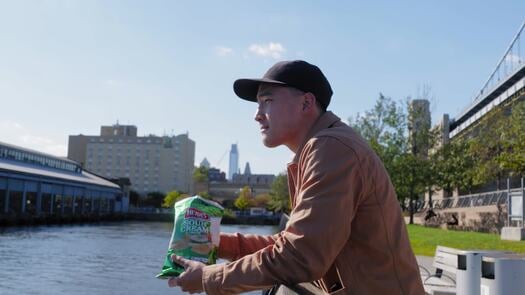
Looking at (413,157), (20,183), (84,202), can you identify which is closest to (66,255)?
(413,157)

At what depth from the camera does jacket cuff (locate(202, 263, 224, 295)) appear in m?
2.15

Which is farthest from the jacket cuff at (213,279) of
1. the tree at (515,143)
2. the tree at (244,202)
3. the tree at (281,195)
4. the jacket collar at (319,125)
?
the tree at (244,202)

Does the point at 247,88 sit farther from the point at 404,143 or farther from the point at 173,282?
the point at 404,143

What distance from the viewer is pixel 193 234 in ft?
8.04

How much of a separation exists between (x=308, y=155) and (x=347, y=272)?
16.9 inches

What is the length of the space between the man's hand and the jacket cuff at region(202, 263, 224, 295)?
0.13 feet

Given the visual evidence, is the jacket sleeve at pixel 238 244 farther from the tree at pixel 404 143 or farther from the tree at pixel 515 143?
the tree at pixel 404 143

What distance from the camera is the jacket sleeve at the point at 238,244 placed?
2861 mm

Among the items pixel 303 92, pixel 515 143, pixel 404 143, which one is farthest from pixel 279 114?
pixel 404 143

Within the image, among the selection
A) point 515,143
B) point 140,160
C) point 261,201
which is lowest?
point 261,201

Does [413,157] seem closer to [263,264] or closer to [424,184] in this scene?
[424,184]

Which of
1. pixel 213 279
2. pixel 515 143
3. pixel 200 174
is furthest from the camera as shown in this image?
pixel 200 174

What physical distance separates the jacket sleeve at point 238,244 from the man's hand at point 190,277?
0.46 m

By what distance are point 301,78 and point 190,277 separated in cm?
87
